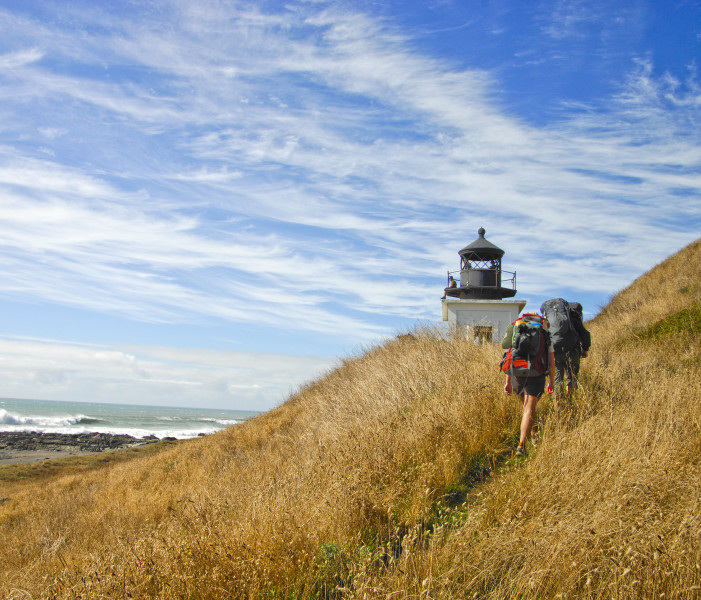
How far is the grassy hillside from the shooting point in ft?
8.95

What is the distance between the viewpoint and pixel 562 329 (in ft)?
19.9

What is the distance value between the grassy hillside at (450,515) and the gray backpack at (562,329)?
0.59 m

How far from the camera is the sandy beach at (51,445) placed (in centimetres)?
2729

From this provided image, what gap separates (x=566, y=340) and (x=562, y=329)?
0.54ft

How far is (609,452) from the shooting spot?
3799 millimetres

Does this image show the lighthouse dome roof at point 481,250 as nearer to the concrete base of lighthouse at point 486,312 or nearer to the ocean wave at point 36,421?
the concrete base of lighthouse at point 486,312

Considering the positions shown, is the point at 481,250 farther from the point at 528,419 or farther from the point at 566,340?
the point at 528,419

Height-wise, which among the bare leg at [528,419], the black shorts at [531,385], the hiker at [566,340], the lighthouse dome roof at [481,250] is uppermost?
the lighthouse dome roof at [481,250]

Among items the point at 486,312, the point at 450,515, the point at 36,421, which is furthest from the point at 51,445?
the point at 450,515

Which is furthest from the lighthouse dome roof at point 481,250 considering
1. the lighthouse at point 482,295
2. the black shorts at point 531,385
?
the black shorts at point 531,385

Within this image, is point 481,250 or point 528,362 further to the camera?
point 481,250

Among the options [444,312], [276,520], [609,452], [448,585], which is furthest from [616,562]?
[444,312]

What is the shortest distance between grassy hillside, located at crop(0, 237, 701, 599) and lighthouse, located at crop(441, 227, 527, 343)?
10.1m

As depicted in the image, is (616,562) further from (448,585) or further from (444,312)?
(444,312)
